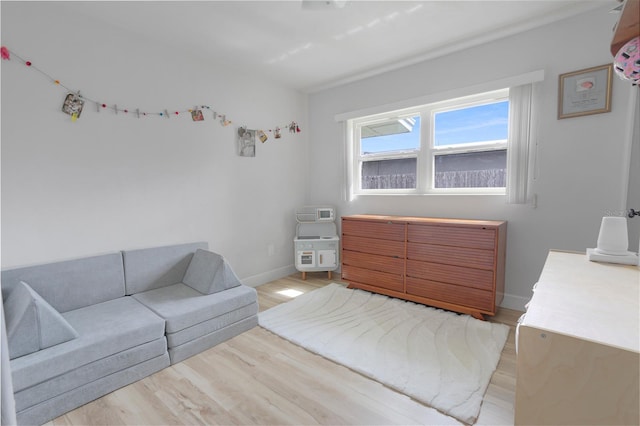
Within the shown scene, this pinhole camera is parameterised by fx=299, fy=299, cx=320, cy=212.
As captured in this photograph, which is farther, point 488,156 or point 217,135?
point 217,135

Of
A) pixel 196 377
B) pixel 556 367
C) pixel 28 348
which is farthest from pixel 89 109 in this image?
pixel 556 367

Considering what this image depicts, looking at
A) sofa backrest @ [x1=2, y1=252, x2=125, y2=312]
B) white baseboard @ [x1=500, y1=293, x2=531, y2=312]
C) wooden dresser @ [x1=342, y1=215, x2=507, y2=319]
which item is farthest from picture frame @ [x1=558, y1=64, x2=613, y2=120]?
sofa backrest @ [x1=2, y1=252, x2=125, y2=312]

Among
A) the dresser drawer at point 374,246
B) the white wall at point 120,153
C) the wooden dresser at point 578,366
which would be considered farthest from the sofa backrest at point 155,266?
the wooden dresser at point 578,366

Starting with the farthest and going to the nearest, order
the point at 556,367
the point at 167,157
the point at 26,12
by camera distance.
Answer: the point at 167,157 → the point at 26,12 → the point at 556,367

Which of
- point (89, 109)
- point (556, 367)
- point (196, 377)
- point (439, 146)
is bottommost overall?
point (196, 377)

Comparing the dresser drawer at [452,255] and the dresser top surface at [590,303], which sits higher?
the dresser top surface at [590,303]

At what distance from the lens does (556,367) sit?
0.83 meters

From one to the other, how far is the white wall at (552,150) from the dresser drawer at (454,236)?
1.41 feet

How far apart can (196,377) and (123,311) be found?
0.72 meters

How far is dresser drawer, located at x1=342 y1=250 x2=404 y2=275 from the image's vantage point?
124 inches

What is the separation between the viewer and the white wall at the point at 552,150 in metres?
Answer: 2.37

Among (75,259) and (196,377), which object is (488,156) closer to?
(196,377)

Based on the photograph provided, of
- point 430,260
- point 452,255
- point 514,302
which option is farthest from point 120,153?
point 514,302

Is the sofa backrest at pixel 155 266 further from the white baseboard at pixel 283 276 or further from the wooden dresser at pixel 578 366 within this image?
the wooden dresser at pixel 578 366
